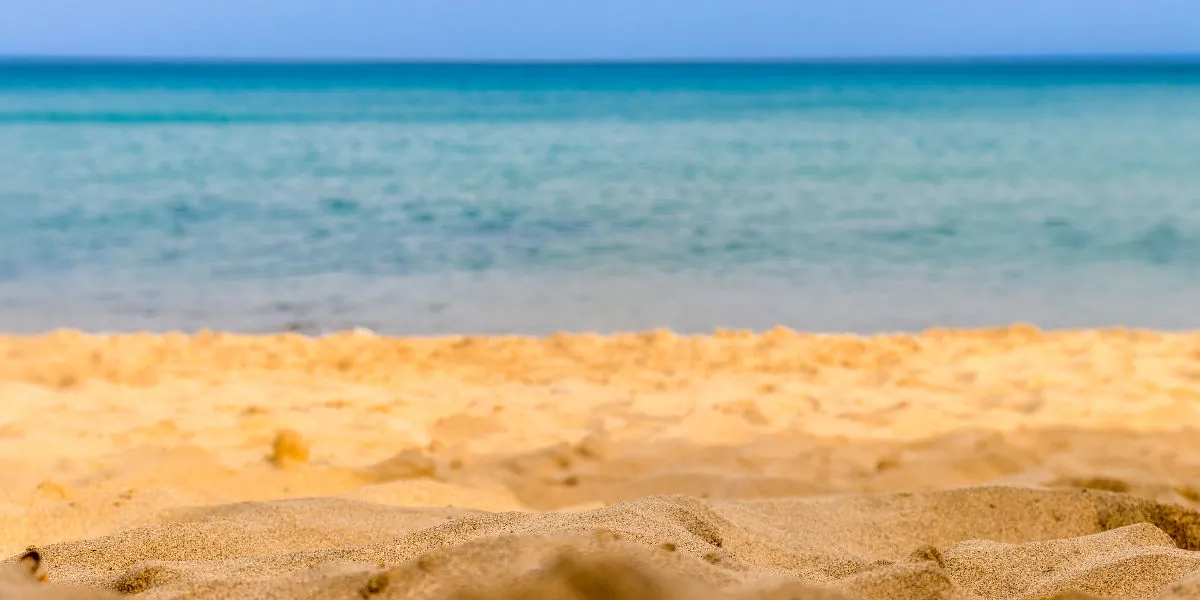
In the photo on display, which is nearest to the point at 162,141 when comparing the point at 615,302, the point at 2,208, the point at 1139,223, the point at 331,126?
the point at 331,126

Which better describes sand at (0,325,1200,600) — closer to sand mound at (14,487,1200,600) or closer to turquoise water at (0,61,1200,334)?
sand mound at (14,487,1200,600)

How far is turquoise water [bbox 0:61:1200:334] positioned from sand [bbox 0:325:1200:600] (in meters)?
1.94

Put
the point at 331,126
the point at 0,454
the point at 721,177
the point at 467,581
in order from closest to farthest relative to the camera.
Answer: the point at 467,581 < the point at 0,454 < the point at 721,177 < the point at 331,126

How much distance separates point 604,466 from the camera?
3.81 meters

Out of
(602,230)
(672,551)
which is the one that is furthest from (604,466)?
(602,230)

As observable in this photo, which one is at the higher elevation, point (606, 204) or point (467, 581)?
point (467, 581)

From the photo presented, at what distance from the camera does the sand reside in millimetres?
1784

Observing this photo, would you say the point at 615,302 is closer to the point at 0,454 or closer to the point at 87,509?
the point at 0,454

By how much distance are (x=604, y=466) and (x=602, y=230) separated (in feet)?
30.3

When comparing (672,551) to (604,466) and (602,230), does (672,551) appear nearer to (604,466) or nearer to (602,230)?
(604,466)

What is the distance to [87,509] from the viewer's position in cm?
294

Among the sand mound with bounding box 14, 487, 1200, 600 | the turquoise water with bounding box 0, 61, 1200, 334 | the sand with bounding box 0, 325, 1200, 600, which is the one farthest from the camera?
the turquoise water with bounding box 0, 61, 1200, 334

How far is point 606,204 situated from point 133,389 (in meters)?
10.1

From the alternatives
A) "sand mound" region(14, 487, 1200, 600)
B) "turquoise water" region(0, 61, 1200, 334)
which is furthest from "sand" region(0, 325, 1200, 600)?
"turquoise water" region(0, 61, 1200, 334)
